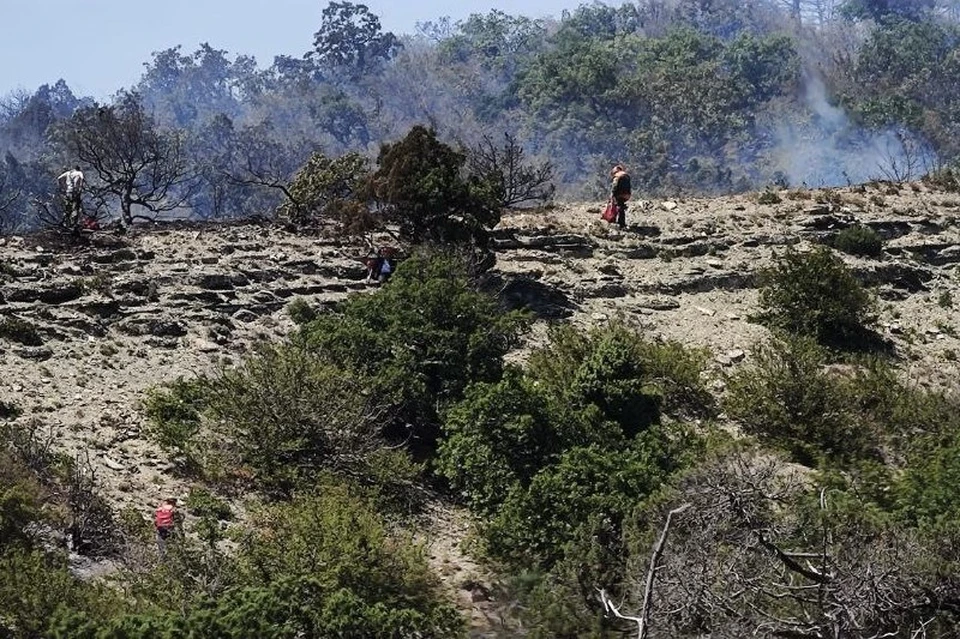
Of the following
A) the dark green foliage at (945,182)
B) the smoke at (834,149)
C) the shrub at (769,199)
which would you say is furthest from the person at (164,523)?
the smoke at (834,149)

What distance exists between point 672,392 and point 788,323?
4.14m

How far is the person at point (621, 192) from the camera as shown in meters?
28.0

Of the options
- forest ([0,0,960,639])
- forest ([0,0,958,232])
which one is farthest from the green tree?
forest ([0,0,960,639])

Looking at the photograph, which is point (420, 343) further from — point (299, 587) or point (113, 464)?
point (299, 587)

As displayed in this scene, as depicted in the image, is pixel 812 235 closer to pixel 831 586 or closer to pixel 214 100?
pixel 831 586

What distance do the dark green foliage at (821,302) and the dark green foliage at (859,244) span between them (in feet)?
12.7

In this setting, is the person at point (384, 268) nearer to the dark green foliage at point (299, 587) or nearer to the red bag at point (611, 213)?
the red bag at point (611, 213)

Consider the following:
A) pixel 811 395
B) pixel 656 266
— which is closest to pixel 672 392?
pixel 811 395

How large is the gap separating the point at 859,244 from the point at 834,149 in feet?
115

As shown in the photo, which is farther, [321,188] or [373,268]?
[321,188]

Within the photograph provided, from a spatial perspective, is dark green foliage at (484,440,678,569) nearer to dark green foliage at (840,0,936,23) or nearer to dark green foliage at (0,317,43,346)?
dark green foliage at (0,317,43,346)

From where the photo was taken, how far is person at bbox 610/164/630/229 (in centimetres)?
2800

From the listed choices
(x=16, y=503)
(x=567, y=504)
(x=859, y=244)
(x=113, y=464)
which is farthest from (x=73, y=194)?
(x=859, y=244)

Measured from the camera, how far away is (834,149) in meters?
61.4
